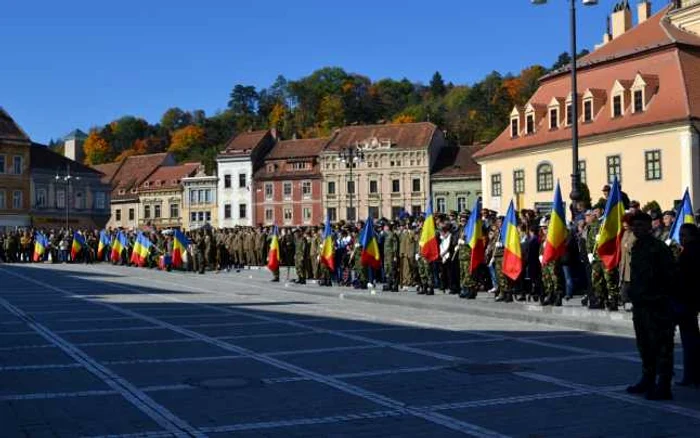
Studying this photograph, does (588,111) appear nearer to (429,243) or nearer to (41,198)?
(429,243)

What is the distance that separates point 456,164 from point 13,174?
44222 mm

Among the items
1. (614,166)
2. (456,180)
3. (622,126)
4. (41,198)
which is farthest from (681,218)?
(41,198)

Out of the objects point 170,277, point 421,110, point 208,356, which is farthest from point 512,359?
point 421,110

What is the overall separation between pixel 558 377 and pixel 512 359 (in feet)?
5.12

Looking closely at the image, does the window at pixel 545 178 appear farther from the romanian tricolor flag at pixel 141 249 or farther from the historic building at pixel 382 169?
the historic building at pixel 382 169

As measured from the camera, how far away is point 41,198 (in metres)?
89.6

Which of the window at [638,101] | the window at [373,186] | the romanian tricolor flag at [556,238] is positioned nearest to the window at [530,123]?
the window at [638,101]

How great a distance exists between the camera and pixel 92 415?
8117 millimetres

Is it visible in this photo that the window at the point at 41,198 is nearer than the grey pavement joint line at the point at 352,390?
No

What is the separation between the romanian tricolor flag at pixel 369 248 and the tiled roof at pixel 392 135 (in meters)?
61.6

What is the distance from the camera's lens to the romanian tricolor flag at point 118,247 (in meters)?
49.8

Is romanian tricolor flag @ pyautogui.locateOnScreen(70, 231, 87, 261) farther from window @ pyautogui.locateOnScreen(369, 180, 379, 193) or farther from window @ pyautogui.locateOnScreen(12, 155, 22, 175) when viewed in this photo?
window @ pyautogui.locateOnScreen(369, 180, 379, 193)

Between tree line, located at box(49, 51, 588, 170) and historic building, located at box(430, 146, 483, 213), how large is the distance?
2133cm

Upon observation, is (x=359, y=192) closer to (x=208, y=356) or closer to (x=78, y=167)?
(x=78, y=167)
